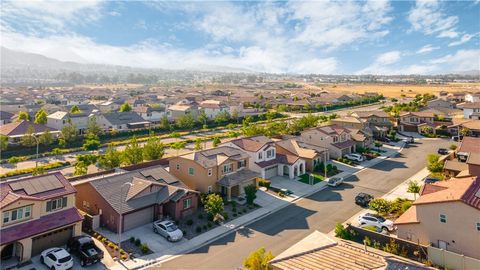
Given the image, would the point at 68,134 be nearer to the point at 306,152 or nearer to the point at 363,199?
the point at 306,152

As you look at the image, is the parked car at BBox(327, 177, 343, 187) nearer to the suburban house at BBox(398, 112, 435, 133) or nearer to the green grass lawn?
the green grass lawn

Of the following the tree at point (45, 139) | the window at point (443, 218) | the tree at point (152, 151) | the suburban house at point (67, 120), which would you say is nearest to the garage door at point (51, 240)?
the tree at point (152, 151)

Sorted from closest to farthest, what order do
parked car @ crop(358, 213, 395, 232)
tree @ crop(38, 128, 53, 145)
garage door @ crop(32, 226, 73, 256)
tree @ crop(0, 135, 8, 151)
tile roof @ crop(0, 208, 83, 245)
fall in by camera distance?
1. tile roof @ crop(0, 208, 83, 245)
2. garage door @ crop(32, 226, 73, 256)
3. parked car @ crop(358, 213, 395, 232)
4. tree @ crop(0, 135, 8, 151)
5. tree @ crop(38, 128, 53, 145)

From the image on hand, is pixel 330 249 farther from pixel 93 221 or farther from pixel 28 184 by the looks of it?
pixel 28 184

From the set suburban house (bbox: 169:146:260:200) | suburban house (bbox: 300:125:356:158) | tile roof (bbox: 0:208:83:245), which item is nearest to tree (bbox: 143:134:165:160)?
suburban house (bbox: 169:146:260:200)

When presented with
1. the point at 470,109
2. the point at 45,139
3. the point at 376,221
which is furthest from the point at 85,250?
the point at 470,109

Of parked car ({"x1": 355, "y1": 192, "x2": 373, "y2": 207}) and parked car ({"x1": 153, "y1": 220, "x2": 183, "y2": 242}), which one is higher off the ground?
parked car ({"x1": 355, "y1": 192, "x2": 373, "y2": 207})
